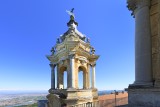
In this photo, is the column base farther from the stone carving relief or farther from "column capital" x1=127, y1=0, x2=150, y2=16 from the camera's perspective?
the stone carving relief

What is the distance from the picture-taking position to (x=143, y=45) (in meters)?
7.93

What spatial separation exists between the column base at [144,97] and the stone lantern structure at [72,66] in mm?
8432

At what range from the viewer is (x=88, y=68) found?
1859 cm

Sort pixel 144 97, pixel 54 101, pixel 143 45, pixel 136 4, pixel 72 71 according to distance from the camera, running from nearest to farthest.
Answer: pixel 144 97, pixel 143 45, pixel 136 4, pixel 54 101, pixel 72 71

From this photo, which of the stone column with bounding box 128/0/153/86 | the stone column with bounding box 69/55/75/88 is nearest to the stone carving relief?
the stone column with bounding box 69/55/75/88

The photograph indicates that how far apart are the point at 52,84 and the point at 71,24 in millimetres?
5010

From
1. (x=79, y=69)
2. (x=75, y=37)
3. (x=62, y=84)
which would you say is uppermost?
(x=75, y=37)

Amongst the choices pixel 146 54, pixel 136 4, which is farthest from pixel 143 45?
pixel 136 4

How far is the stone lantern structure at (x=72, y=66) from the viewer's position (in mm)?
16109

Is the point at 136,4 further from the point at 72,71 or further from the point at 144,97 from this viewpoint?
the point at 72,71

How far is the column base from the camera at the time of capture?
23.0 feet

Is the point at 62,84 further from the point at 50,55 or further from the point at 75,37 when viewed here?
the point at 75,37

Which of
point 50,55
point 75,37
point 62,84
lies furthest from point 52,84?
point 75,37

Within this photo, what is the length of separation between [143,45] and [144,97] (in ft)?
5.76
